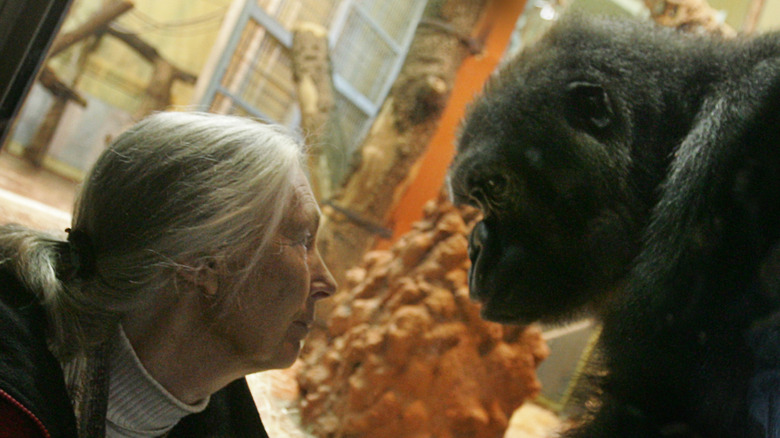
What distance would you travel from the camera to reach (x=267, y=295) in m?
1.03

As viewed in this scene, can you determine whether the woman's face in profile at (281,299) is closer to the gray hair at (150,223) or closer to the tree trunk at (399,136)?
the gray hair at (150,223)

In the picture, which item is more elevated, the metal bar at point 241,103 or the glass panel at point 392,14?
the glass panel at point 392,14

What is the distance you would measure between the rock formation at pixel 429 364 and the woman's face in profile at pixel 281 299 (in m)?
0.92

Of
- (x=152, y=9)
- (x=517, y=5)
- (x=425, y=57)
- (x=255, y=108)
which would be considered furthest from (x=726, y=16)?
(x=152, y=9)

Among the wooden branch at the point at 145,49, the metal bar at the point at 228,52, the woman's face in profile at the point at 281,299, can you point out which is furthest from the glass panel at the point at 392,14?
the woman's face in profile at the point at 281,299

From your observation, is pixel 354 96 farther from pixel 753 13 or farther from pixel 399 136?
pixel 753 13

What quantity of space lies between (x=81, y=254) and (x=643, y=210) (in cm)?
103

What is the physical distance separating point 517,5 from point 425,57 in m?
0.67

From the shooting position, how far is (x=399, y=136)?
10.1ft

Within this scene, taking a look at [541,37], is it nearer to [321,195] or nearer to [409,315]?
[409,315]

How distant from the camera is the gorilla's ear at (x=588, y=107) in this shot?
1.26 meters

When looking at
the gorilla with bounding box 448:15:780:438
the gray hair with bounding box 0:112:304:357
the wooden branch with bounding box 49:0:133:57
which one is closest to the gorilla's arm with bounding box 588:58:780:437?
the gorilla with bounding box 448:15:780:438

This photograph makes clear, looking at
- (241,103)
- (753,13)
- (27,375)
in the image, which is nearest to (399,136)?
(241,103)

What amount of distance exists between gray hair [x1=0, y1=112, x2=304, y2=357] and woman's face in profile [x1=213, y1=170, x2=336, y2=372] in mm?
39
